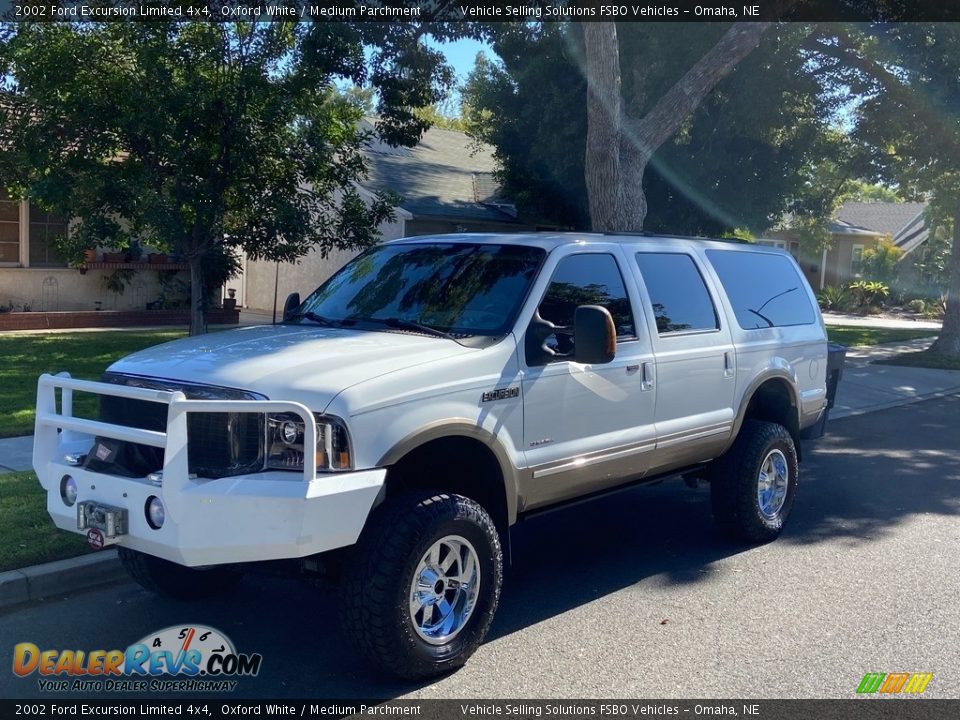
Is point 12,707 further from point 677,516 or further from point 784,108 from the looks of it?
point 784,108

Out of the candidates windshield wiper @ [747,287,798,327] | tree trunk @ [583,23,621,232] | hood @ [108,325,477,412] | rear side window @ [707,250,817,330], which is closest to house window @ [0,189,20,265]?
tree trunk @ [583,23,621,232]

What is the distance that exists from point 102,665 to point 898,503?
6.47m

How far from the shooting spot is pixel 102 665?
494cm

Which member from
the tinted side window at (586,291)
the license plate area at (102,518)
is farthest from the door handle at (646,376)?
the license plate area at (102,518)

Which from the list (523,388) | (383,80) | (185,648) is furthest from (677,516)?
(383,80)

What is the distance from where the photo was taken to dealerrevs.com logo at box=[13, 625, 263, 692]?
4.77 meters

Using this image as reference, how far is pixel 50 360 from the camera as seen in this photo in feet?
44.7

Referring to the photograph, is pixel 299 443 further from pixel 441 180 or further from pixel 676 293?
pixel 441 180

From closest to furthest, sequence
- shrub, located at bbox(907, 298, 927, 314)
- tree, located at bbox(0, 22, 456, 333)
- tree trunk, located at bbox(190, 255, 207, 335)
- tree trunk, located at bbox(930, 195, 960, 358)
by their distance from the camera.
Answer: tree, located at bbox(0, 22, 456, 333)
tree trunk, located at bbox(190, 255, 207, 335)
tree trunk, located at bbox(930, 195, 960, 358)
shrub, located at bbox(907, 298, 927, 314)

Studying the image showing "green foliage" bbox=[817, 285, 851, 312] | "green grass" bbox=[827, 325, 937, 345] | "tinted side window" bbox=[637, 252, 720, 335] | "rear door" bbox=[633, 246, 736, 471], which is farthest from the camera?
"green foliage" bbox=[817, 285, 851, 312]

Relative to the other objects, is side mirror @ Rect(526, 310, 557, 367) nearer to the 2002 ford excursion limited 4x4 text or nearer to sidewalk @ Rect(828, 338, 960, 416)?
the 2002 ford excursion limited 4x4 text

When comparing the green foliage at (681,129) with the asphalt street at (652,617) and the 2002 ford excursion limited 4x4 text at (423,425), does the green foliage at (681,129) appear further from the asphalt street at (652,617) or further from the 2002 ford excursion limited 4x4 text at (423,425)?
the asphalt street at (652,617)

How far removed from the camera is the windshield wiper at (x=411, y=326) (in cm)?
548

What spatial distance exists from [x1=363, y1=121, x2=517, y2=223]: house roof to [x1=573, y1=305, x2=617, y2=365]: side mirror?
1467 cm
